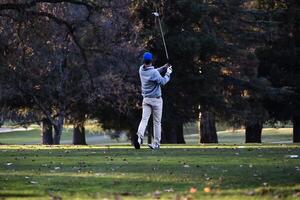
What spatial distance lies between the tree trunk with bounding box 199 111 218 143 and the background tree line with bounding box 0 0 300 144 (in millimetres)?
68

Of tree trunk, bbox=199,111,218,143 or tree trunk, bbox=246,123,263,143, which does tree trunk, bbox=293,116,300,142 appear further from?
tree trunk, bbox=199,111,218,143


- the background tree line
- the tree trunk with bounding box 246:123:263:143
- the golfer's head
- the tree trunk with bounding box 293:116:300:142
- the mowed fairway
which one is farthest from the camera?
the tree trunk with bounding box 246:123:263:143

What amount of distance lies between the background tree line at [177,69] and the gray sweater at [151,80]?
404 inches

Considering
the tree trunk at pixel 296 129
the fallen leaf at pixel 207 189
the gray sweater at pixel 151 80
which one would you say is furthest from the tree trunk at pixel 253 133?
the fallen leaf at pixel 207 189

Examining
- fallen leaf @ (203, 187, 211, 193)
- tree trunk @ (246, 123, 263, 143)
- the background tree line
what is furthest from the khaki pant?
tree trunk @ (246, 123, 263, 143)

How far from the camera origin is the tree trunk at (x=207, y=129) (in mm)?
45969

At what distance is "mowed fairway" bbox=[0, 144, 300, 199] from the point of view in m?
9.62

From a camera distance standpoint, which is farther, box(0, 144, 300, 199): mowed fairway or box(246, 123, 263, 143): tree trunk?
box(246, 123, 263, 143): tree trunk

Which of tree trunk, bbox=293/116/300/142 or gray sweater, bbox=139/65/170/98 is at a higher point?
gray sweater, bbox=139/65/170/98

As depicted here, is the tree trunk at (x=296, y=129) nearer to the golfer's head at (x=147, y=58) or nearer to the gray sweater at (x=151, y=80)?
the gray sweater at (x=151, y=80)

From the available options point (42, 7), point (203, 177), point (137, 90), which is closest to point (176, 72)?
point (137, 90)

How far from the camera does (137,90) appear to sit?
37.3 m

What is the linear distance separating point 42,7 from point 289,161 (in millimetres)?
15321

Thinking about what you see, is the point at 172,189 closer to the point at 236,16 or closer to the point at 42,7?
the point at 42,7
